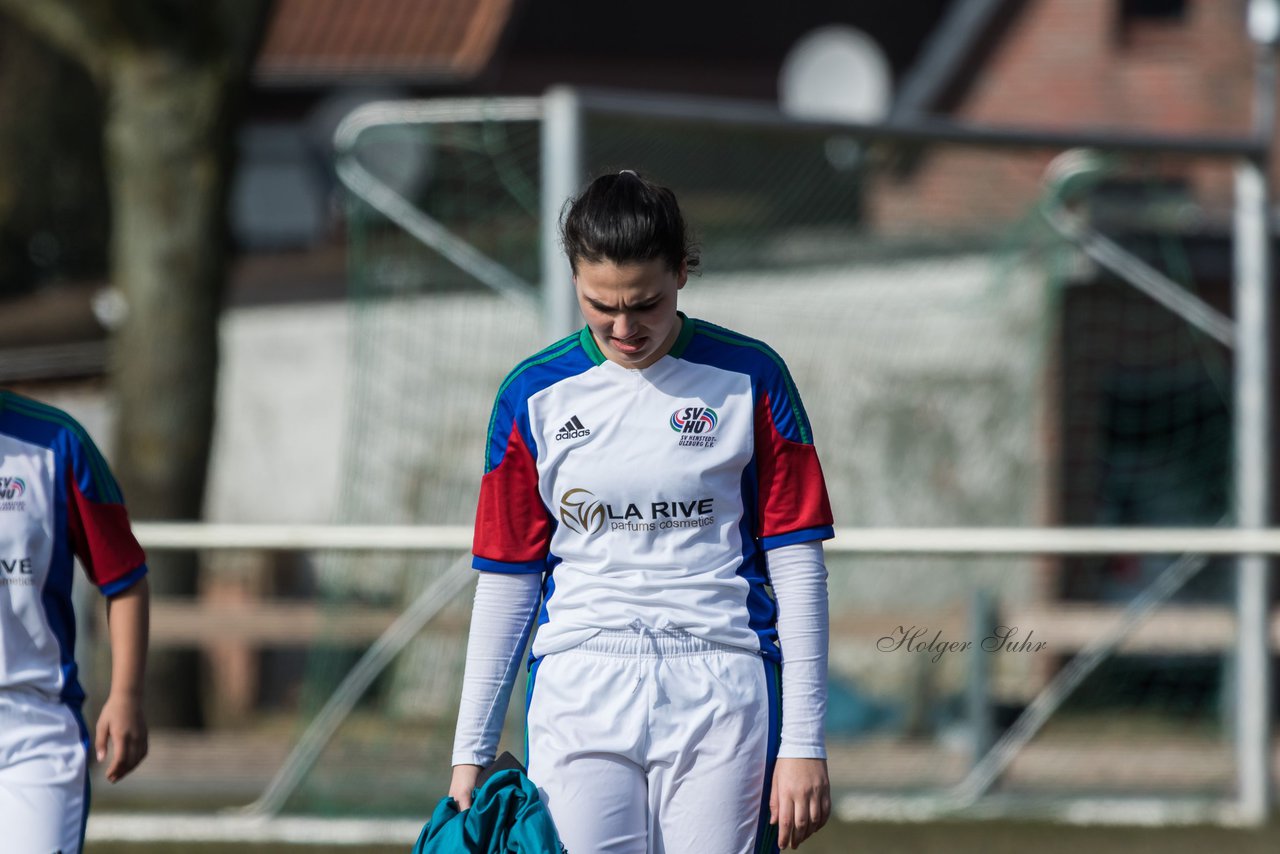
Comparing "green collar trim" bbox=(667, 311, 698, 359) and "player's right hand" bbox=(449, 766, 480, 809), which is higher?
"green collar trim" bbox=(667, 311, 698, 359)

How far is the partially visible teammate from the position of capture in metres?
3.68

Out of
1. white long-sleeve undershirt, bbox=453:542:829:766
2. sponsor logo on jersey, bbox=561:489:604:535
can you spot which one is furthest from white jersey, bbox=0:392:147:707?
sponsor logo on jersey, bbox=561:489:604:535

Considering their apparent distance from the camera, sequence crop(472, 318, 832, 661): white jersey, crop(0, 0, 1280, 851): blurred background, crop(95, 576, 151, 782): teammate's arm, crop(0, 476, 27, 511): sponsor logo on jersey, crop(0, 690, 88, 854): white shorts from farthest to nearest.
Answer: crop(0, 0, 1280, 851): blurred background → crop(95, 576, 151, 782): teammate's arm → crop(0, 476, 27, 511): sponsor logo on jersey → crop(0, 690, 88, 854): white shorts → crop(472, 318, 832, 661): white jersey

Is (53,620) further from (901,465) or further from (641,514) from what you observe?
(901,465)

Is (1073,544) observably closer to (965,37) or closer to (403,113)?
(403,113)

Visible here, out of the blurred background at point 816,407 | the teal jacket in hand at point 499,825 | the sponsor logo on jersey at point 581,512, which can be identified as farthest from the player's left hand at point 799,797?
the blurred background at point 816,407

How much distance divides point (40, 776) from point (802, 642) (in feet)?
4.83

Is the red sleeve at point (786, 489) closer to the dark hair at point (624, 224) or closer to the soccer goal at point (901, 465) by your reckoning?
the dark hair at point (624, 224)

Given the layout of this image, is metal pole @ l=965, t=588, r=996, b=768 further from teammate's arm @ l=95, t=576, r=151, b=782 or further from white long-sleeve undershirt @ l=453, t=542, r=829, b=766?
white long-sleeve undershirt @ l=453, t=542, r=829, b=766

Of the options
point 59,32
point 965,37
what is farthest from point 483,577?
point 965,37

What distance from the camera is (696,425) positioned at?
129 inches

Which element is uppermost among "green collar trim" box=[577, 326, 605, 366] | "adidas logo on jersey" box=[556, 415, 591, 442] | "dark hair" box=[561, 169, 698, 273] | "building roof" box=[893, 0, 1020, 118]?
"building roof" box=[893, 0, 1020, 118]

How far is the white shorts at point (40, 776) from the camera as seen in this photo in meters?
3.64

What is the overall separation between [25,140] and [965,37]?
1247 cm
